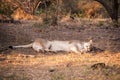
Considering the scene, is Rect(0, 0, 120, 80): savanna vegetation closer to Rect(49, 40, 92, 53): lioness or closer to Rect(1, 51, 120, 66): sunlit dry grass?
Rect(1, 51, 120, 66): sunlit dry grass

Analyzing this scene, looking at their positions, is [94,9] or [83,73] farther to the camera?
[94,9]

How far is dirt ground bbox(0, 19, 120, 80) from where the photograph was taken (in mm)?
8578

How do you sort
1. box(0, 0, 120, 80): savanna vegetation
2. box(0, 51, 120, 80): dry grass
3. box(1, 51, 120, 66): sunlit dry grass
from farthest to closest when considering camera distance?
box(1, 51, 120, 66): sunlit dry grass → box(0, 0, 120, 80): savanna vegetation → box(0, 51, 120, 80): dry grass

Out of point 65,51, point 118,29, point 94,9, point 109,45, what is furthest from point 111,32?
point 94,9

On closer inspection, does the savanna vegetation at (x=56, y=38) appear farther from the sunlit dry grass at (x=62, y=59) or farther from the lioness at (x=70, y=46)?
the lioness at (x=70, y=46)

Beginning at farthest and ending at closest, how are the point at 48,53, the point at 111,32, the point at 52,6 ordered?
1. the point at 52,6
2. the point at 111,32
3. the point at 48,53

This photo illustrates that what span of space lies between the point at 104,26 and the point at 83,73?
28.4 feet

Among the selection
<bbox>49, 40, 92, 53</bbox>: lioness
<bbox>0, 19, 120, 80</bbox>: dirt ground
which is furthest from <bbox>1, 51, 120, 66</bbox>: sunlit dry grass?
<bbox>49, 40, 92, 53</bbox>: lioness

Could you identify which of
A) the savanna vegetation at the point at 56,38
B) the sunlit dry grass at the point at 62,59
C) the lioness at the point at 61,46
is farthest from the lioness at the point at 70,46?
the sunlit dry grass at the point at 62,59

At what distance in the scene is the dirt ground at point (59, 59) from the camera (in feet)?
28.1

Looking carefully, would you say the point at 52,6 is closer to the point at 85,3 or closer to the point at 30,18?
the point at 30,18

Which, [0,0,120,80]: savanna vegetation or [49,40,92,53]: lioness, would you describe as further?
[49,40,92,53]: lioness

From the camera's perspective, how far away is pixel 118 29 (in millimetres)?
16359

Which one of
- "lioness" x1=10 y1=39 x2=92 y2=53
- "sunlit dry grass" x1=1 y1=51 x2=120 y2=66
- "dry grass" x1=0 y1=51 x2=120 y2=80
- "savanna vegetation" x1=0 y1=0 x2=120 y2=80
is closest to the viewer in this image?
"dry grass" x1=0 y1=51 x2=120 y2=80
